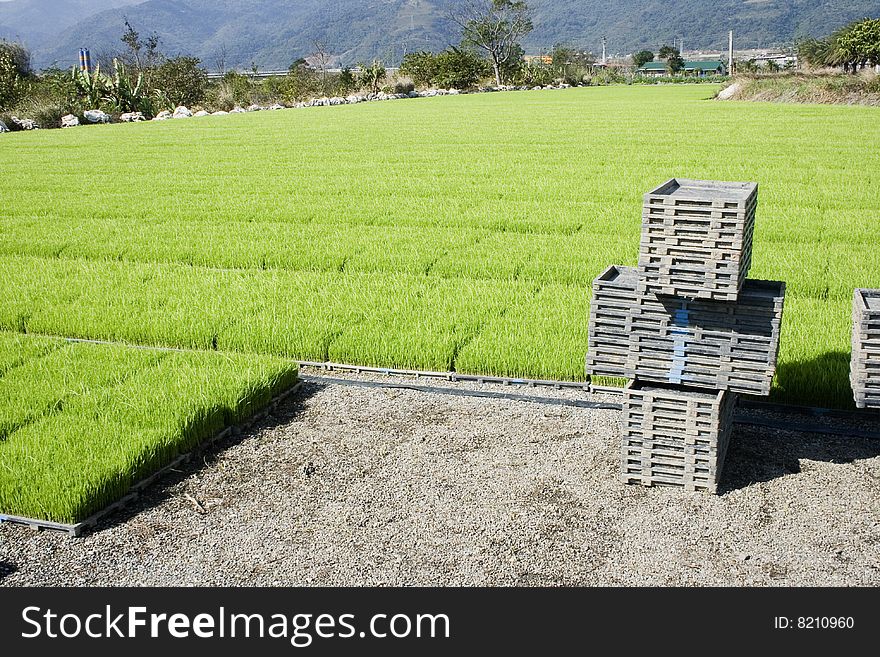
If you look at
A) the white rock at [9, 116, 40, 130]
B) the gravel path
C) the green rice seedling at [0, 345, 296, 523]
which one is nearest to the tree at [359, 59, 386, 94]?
the white rock at [9, 116, 40, 130]

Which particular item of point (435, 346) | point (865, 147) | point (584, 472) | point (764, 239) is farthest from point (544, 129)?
point (584, 472)

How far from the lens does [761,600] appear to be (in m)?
3.81

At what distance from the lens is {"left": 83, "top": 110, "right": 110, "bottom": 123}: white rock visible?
117 ft

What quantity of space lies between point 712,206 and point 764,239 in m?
6.52

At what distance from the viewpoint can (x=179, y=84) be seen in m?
46.7

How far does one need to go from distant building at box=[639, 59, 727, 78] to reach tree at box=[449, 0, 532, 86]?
2877 centimetres

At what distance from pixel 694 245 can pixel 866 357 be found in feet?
3.43

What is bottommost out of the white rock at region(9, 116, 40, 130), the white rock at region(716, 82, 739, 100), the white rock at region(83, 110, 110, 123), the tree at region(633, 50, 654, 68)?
the white rock at region(9, 116, 40, 130)

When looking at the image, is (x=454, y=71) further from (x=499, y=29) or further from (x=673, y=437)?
(x=673, y=437)

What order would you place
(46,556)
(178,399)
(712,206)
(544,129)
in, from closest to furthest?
(46,556) → (712,206) → (178,399) → (544,129)

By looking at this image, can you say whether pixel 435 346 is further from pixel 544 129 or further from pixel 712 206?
pixel 544 129

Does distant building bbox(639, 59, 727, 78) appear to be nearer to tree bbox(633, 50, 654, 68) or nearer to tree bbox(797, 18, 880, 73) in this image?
tree bbox(633, 50, 654, 68)

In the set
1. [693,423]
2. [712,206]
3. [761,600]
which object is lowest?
[761,600]

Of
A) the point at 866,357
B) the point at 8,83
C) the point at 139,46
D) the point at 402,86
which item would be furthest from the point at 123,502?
the point at 402,86
